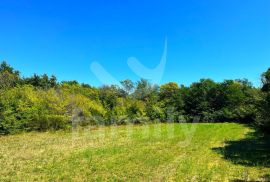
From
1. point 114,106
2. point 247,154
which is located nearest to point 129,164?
point 247,154

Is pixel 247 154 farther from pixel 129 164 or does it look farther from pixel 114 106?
pixel 114 106

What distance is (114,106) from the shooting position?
120 ft

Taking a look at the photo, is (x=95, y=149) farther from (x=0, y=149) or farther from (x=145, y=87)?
(x=145, y=87)

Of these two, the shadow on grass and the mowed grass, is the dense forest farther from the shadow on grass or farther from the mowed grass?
the mowed grass

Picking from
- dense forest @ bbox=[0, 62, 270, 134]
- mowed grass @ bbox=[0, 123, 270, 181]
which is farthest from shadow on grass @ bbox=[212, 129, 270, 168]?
dense forest @ bbox=[0, 62, 270, 134]

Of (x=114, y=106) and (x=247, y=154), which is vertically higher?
(x=114, y=106)

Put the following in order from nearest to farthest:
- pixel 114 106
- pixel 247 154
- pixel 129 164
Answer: pixel 129 164 → pixel 247 154 → pixel 114 106

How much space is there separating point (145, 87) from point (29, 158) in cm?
5469

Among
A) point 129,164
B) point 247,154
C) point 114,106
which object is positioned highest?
point 114,106

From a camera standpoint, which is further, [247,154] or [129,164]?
[247,154]

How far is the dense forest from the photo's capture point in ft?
76.4

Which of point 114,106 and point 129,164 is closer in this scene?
point 129,164

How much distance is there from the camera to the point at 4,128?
72.2 ft

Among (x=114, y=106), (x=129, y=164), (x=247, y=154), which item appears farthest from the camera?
(x=114, y=106)
